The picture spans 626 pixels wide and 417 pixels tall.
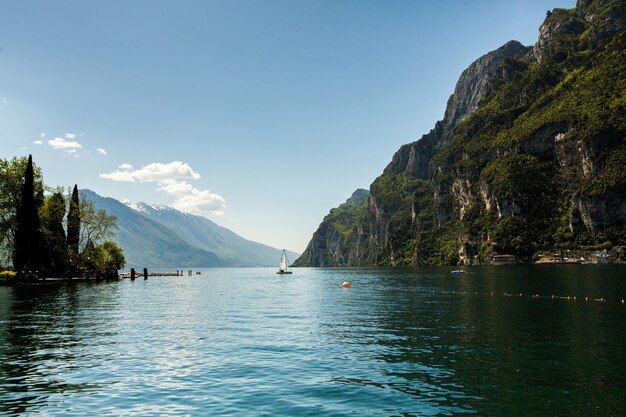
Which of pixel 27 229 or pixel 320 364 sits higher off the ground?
pixel 27 229

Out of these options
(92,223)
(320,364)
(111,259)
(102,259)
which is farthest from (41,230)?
(320,364)

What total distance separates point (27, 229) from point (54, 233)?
9977 millimetres

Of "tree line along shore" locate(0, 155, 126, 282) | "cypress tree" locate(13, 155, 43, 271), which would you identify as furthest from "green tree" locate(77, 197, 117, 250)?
"cypress tree" locate(13, 155, 43, 271)

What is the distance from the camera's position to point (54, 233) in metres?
128

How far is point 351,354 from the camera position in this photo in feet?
106

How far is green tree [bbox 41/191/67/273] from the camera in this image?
126 metres

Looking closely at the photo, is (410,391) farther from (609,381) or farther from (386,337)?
(386,337)

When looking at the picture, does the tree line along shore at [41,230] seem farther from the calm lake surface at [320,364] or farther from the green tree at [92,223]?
the calm lake surface at [320,364]

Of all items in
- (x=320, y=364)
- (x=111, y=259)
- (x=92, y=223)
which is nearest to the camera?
(x=320, y=364)

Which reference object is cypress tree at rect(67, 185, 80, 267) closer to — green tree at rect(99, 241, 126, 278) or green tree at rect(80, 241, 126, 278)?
green tree at rect(80, 241, 126, 278)

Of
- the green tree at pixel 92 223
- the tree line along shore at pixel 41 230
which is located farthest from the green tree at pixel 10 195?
the green tree at pixel 92 223

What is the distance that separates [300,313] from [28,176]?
95.8 m

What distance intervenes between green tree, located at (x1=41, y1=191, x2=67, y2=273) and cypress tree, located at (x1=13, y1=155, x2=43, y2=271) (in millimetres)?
2846

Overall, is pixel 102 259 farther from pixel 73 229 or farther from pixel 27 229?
pixel 27 229
